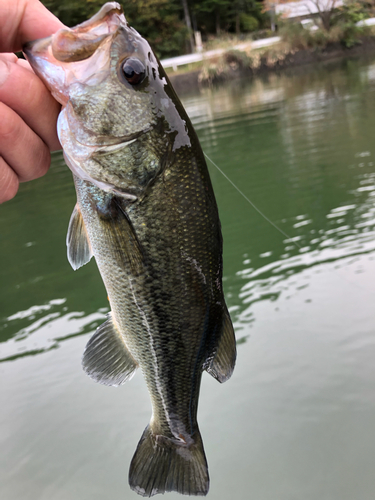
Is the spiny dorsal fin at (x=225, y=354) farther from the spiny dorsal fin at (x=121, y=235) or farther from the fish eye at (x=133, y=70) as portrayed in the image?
the fish eye at (x=133, y=70)

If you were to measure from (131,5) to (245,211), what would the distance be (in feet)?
95.4

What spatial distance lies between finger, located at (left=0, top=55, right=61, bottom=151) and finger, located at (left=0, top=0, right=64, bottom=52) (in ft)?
0.27

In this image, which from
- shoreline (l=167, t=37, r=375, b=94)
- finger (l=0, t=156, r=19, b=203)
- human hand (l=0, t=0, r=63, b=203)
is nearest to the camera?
human hand (l=0, t=0, r=63, b=203)

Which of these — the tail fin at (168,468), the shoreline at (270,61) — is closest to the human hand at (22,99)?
the tail fin at (168,468)

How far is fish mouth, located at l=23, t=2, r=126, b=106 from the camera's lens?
1.26 m

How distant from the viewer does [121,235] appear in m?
1.41

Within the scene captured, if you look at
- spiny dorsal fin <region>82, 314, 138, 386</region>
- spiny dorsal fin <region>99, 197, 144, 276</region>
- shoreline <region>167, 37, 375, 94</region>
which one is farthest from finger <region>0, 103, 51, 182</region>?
shoreline <region>167, 37, 375, 94</region>

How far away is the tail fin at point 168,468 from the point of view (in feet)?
5.31

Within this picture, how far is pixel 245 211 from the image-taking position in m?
7.32

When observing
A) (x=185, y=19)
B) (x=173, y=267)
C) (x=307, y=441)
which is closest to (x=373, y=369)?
(x=307, y=441)

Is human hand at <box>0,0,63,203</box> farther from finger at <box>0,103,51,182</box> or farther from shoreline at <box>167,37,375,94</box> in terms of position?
shoreline at <box>167,37,375,94</box>

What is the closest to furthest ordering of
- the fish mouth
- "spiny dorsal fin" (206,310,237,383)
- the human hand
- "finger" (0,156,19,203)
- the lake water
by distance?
the fish mouth → the human hand → "finger" (0,156,19,203) → "spiny dorsal fin" (206,310,237,383) → the lake water

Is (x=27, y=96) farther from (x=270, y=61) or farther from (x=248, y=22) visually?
(x=248, y=22)

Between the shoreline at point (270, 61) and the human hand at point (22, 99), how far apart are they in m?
24.2
